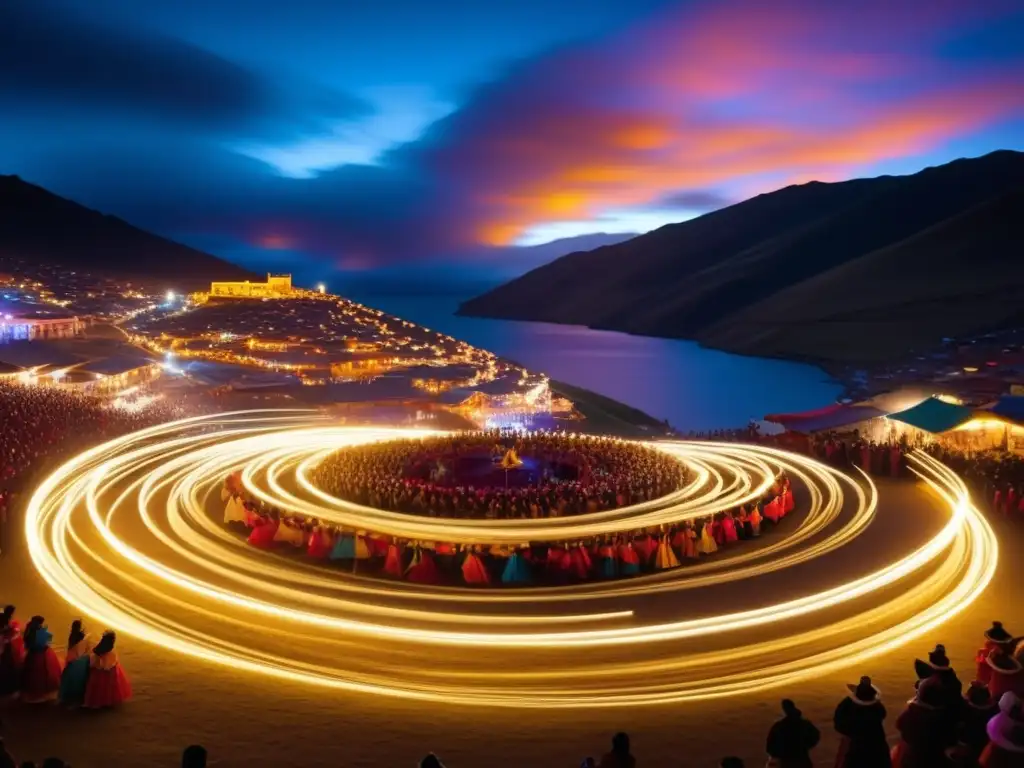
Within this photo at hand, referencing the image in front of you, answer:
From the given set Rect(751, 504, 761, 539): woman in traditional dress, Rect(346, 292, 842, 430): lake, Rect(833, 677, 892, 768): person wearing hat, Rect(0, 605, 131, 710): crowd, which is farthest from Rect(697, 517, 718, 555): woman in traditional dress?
Rect(346, 292, 842, 430): lake

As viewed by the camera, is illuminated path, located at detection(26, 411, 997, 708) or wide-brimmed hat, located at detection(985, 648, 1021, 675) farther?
illuminated path, located at detection(26, 411, 997, 708)

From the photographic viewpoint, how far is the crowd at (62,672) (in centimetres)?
1032

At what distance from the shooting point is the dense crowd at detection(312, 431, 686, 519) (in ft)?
64.7

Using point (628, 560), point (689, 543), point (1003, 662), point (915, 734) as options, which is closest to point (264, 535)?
point (628, 560)

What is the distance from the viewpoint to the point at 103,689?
1035 cm

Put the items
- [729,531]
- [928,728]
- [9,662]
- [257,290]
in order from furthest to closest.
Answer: [257,290] < [729,531] < [9,662] < [928,728]

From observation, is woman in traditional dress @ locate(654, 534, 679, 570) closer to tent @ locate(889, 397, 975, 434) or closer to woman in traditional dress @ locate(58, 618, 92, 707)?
woman in traditional dress @ locate(58, 618, 92, 707)

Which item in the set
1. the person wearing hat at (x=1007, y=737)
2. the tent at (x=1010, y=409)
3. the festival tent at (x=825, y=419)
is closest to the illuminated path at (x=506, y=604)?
the person wearing hat at (x=1007, y=737)

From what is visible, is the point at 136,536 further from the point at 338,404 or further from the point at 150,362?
the point at 150,362

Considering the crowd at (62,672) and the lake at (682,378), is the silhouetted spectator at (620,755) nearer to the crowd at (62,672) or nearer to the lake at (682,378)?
the crowd at (62,672)

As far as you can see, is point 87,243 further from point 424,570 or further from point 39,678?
point 39,678

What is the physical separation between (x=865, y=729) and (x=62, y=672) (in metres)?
9.18

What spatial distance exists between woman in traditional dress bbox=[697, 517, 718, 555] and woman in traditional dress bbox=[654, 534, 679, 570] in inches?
43.3

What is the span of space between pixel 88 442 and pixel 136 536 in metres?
9.10
